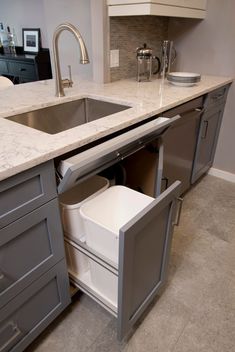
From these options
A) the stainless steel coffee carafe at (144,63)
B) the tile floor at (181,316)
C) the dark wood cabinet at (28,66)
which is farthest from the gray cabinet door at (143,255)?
the dark wood cabinet at (28,66)

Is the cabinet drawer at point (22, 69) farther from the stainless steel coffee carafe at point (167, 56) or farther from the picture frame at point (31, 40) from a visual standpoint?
the stainless steel coffee carafe at point (167, 56)

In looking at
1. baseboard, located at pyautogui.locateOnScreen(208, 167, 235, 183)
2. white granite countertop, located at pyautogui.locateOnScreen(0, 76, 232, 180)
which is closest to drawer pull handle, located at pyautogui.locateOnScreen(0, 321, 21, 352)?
white granite countertop, located at pyautogui.locateOnScreen(0, 76, 232, 180)

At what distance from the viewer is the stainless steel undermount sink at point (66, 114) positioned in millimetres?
1292

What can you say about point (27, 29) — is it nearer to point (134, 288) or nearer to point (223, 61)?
point (223, 61)

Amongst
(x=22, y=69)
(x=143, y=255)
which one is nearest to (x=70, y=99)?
(x=143, y=255)

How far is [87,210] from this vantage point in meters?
1.04

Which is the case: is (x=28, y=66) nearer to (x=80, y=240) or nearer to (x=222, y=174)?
(x=222, y=174)

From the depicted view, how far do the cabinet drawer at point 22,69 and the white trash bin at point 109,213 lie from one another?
2800 millimetres

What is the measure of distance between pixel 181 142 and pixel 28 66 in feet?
8.49

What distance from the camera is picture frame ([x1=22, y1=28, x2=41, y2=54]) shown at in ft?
11.3

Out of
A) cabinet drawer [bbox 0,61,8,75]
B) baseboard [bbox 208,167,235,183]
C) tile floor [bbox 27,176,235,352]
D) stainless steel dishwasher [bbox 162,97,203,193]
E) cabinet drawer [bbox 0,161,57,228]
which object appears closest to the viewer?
cabinet drawer [bbox 0,161,57,228]

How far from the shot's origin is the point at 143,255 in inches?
36.0

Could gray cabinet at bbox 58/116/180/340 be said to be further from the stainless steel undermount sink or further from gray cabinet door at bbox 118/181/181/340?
the stainless steel undermount sink

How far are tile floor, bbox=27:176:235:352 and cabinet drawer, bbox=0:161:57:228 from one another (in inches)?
28.2
